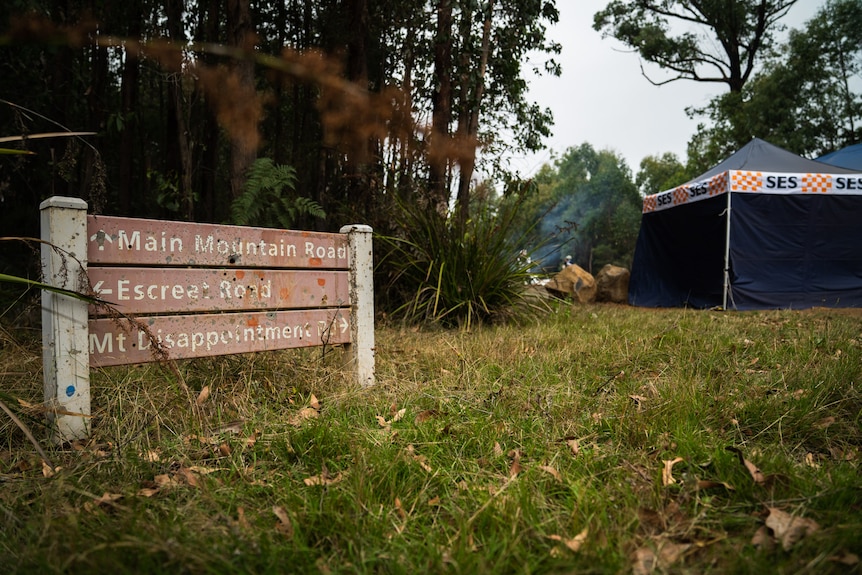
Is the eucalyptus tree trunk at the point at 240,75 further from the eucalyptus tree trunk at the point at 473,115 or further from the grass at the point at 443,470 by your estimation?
the grass at the point at 443,470

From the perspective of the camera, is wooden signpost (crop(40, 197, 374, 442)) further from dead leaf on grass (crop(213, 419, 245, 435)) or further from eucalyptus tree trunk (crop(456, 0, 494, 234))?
eucalyptus tree trunk (crop(456, 0, 494, 234))

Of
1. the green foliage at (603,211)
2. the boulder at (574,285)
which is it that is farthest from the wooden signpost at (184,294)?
the green foliage at (603,211)

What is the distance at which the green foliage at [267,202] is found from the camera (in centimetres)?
397

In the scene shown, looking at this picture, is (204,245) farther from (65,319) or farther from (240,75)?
(240,75)

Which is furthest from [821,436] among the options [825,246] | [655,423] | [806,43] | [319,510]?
[806,43]

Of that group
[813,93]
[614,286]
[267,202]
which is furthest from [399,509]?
[813,93]

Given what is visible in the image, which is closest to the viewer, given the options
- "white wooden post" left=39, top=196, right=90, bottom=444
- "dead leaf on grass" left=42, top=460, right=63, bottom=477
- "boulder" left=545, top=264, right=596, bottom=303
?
"dead leaf on grass" left=42, top=460, right=63, bottom=477

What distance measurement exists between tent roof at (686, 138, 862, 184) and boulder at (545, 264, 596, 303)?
8.84 ft

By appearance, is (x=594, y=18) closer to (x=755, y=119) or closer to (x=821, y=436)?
(x=755, y=119)

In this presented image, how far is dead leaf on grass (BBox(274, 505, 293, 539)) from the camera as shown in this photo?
132cm

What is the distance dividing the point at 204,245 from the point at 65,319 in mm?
584

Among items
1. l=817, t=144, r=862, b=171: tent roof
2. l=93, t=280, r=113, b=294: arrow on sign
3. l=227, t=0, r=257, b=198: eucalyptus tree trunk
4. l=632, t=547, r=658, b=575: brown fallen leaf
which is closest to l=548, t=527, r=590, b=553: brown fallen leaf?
l=632, t=547, r=658, b=575: brown fallen leaf

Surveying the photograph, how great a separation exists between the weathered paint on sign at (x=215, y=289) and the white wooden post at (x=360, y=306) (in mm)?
63

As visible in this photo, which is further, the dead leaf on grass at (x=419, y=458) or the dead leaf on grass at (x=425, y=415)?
the dead leaf on grass at (x=425, y=415)
